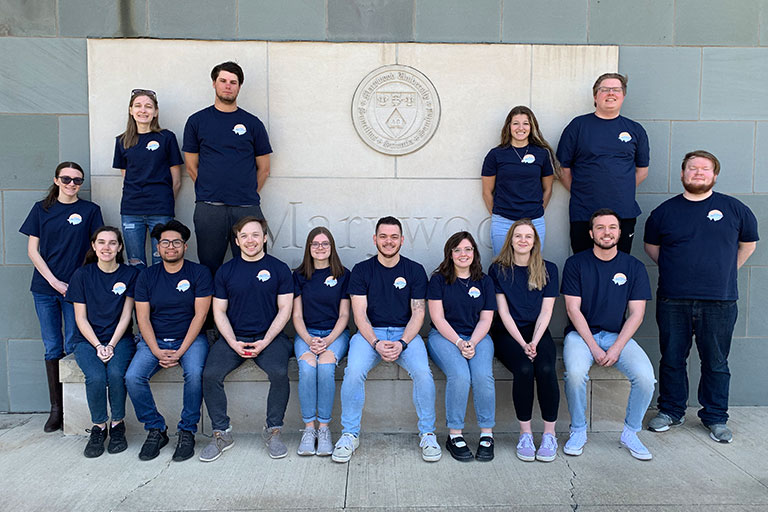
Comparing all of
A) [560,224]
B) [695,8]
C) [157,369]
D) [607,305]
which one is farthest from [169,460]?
[695,8]

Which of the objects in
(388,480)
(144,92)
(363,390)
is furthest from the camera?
(144,92)

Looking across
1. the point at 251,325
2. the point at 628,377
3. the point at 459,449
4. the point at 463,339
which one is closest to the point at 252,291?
the point at 251,325

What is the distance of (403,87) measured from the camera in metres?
4.87

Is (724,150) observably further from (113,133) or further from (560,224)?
(113,133)

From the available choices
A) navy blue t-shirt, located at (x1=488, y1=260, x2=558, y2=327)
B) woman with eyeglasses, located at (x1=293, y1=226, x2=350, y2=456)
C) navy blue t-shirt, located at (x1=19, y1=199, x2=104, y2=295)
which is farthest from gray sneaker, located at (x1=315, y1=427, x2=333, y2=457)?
navy blue t-shirt, located at (x1=19, y1=199, x2=104, y2=295)

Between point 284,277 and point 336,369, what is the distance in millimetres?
740

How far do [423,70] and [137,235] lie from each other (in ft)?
8.59

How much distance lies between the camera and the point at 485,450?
3.83 m

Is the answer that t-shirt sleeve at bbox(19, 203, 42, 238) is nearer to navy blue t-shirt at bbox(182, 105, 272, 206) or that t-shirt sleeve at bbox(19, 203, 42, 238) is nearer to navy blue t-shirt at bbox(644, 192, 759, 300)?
navy blue t-shirt at bbox(182, 105, 272, 206)

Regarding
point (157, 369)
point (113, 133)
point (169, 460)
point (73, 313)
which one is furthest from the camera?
point (113, 133)

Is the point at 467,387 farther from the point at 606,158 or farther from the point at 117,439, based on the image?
the point at 117,439

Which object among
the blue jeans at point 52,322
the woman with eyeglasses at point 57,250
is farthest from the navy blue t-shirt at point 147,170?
the blue jeans at point 52,322

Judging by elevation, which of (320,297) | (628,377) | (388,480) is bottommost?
(388,480)

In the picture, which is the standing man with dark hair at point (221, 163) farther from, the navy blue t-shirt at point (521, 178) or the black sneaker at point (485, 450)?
the black sneaker at point (485, 450)
